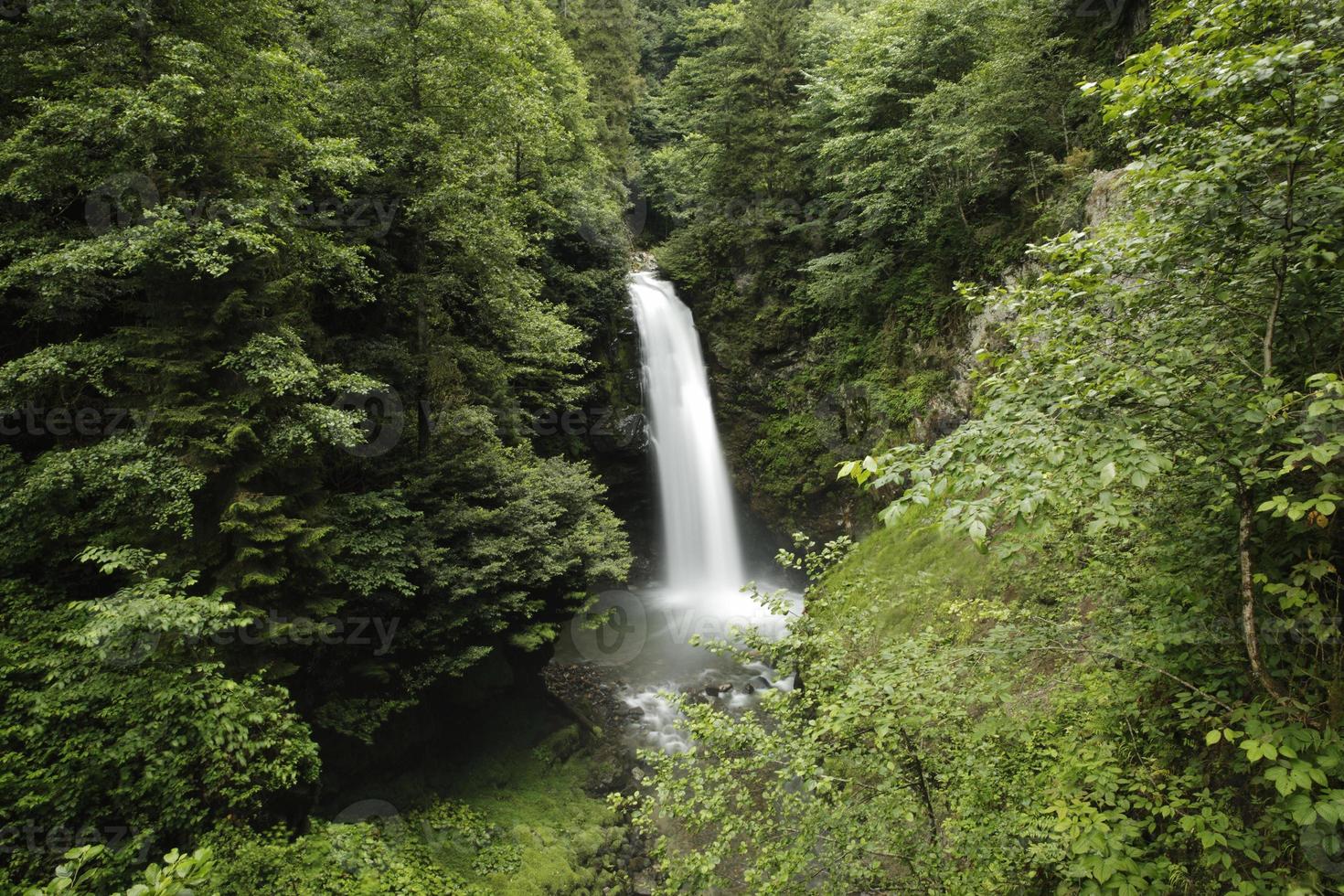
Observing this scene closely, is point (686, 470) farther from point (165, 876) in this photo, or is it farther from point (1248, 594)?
point (165, 876)

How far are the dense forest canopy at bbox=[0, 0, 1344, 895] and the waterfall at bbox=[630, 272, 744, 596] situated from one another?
365 cm

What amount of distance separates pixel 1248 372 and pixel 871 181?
12115mm

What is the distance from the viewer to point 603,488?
12.6 m

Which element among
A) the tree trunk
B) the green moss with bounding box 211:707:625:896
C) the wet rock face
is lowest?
the wet rock face

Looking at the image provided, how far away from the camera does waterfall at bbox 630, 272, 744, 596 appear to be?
19594mm

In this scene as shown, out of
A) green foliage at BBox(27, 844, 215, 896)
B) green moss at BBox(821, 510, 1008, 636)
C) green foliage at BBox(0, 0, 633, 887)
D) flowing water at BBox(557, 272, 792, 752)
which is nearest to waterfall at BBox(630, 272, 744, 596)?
flowing water at BBox(557, 272, 792, 752)

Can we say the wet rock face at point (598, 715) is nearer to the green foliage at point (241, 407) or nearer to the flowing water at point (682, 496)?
the flowing water at point (682, 496)

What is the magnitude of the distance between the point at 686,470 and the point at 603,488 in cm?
750

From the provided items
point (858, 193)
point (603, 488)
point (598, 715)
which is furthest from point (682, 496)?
point (858, 193)

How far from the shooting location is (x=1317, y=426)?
2539 mm

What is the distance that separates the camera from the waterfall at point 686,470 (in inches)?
771

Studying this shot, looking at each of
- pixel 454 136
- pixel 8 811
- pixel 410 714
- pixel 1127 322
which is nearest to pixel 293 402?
pixel 8 811

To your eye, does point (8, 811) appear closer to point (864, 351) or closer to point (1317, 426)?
point (1317, 426)

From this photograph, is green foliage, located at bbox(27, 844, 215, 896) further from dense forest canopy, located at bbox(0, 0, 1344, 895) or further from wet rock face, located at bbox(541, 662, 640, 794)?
wet rock face, located at bbox(541, 662, 640, 794)
